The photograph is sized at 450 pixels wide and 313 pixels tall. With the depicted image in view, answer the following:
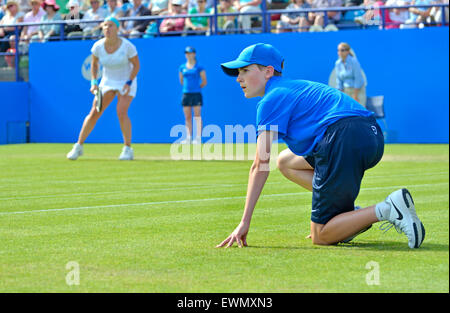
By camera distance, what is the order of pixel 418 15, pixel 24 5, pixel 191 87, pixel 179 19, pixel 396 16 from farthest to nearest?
pixel 24 5
pixel 179 19
pixel 191 87
pixel 396 16
pixel 418 15

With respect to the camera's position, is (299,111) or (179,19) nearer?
(299,111)

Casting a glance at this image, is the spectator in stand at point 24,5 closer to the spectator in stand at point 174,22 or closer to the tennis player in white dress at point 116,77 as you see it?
the spectator in stand at point 174,22

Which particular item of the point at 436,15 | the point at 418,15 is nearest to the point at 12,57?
the point at 418,15

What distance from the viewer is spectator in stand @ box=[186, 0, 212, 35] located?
78.2 feet

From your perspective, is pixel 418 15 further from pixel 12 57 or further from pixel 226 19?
pixel 12 57

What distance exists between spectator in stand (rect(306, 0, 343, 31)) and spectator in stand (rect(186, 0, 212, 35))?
2754 millimetres

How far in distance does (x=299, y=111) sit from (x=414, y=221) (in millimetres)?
1106

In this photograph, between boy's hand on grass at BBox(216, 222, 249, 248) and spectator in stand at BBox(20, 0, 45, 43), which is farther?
spectator in stand at BBox(20, 0, 45, 43)

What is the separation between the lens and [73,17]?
25.6 metres

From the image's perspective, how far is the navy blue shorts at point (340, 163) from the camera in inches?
251

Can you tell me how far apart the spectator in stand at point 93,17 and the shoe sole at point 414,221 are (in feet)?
63.5

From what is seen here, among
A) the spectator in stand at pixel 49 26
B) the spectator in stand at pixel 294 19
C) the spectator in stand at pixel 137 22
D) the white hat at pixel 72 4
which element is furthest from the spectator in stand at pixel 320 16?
the spectator in stand at pixel 49 26

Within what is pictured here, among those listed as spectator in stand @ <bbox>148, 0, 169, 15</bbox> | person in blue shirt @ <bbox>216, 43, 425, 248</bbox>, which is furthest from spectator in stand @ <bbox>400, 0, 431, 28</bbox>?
person in blue shirt @ <bbox>216, 43, 425, 248</bbox>

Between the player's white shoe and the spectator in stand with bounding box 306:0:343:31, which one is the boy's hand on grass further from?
the spectator in stand with bounding box 306:0:343:31
